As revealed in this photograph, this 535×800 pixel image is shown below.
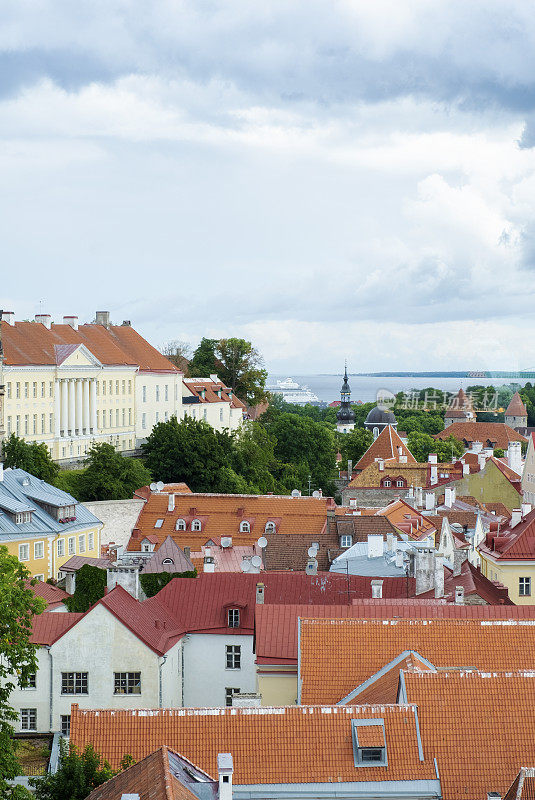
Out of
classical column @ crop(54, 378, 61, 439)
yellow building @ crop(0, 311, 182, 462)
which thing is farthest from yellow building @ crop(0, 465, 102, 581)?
classical column @ crop(54, 378, 61, 439)

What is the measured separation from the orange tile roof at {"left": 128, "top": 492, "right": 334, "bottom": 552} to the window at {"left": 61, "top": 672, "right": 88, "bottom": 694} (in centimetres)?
2672

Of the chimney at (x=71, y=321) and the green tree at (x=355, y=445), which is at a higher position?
the chimney at (x=71, y=321)

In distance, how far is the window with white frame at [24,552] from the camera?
51219 millimetres

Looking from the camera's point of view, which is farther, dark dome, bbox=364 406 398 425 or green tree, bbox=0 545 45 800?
dark dome, bbox=364 406 398 425

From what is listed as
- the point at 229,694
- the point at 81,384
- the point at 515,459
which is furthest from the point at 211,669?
the point at 515,459

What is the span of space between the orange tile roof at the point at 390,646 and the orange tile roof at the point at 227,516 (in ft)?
105

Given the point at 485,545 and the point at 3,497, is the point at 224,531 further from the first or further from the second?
the point at 485,545

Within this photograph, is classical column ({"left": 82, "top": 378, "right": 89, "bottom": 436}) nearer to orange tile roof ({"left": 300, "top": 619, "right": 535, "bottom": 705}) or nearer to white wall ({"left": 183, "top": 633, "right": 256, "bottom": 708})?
white wall ({"left": 183, "top": 633, "right": 256, "bottom": 708})

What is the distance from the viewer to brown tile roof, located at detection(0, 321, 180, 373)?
78.1 meters

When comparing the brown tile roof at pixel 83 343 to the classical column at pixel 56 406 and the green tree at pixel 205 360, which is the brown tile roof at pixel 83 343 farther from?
the green tree at pixel 205 360

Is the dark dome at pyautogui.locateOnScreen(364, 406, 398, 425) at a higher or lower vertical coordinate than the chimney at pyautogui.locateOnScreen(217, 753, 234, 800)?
higher

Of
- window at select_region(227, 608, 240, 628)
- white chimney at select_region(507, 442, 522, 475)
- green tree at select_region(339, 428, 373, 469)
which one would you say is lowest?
window at select_region(227, 608, 240, 628)

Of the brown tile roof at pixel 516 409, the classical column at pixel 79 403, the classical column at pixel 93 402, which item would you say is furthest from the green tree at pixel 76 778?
the brown tile roof at pixel 516 409

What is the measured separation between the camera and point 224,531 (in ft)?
196
